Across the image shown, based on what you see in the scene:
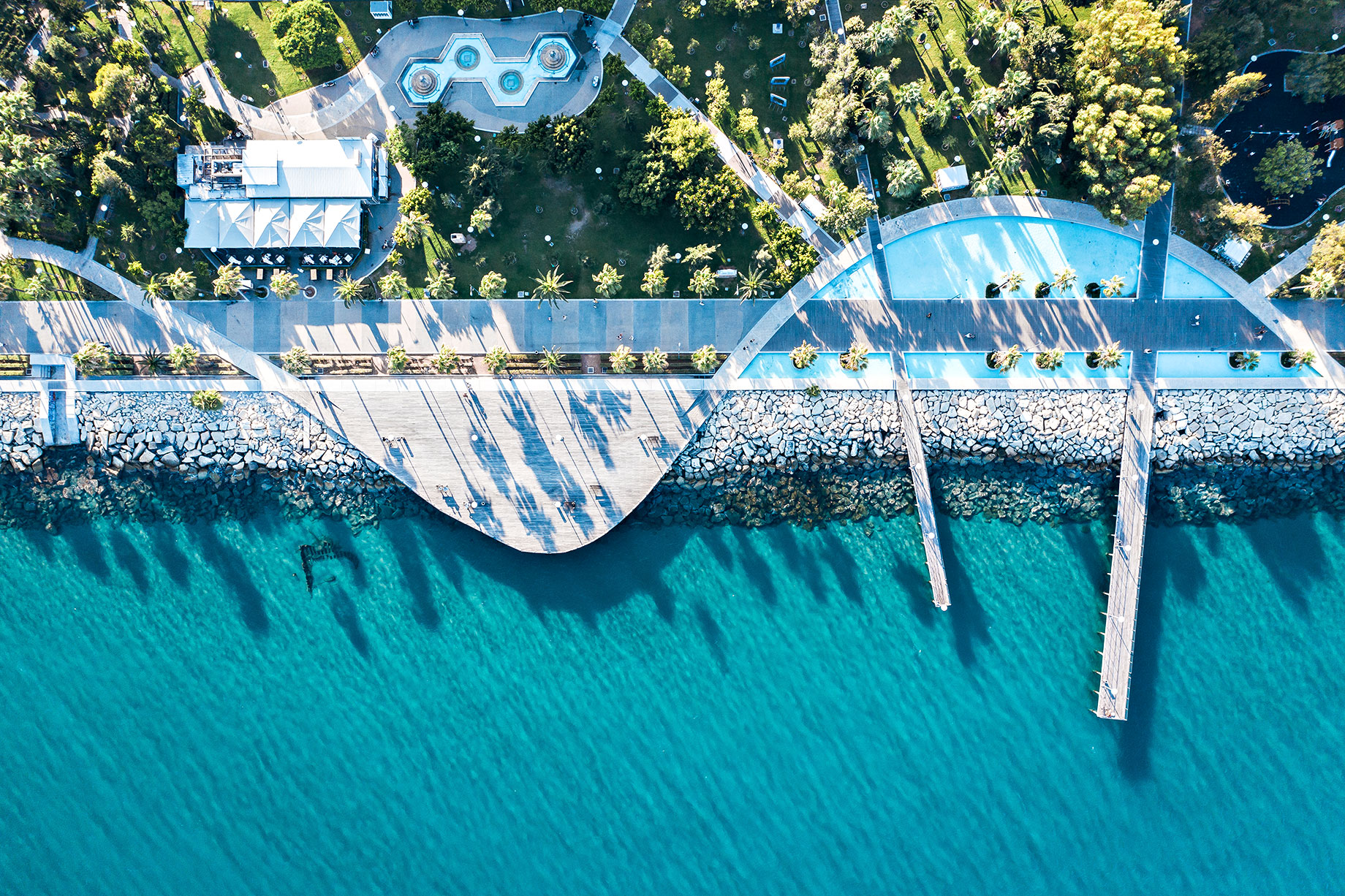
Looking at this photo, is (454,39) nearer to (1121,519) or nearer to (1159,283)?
(1159,283)

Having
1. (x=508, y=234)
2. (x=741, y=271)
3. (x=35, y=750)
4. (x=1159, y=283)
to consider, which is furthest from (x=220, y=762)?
(x=1159, y=283)

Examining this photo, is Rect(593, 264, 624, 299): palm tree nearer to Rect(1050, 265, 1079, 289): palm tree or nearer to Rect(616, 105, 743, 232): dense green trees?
Rect(616, 105, 743, 232): dense green trees

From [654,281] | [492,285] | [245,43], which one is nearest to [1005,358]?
[654,281]

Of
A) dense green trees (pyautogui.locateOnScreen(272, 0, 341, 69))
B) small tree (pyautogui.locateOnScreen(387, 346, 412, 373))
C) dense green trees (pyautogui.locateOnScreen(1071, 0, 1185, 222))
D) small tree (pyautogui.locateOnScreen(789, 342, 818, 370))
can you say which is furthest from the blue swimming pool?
dense green trees (pyautogui.locateOnScreen(272, 0, 341, 69))

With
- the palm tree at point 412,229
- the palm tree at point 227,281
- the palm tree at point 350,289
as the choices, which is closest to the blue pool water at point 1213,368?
the palm tree at point 412,229

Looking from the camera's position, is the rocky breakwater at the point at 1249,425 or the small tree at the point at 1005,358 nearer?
the small tree at the point at 1005,358

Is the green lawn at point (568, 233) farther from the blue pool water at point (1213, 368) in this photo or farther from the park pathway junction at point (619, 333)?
the blue pool water at point (1213, 368)
